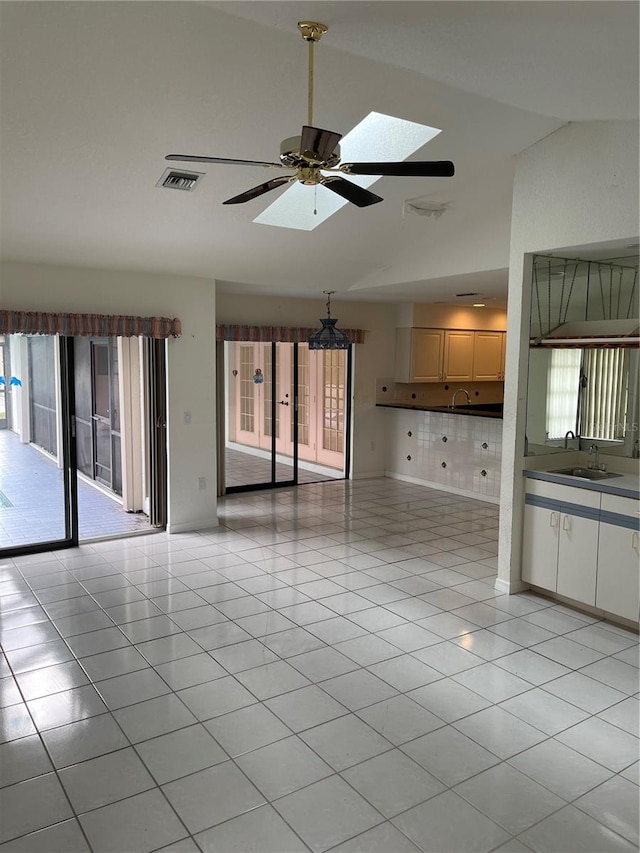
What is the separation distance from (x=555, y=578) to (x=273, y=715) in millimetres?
2294

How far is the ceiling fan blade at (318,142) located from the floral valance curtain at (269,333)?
191 inches

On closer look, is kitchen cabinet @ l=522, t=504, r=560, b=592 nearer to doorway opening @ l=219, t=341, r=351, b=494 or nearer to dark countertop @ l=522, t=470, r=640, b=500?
dark countertop @ l=522, t=470, r=640, b=500

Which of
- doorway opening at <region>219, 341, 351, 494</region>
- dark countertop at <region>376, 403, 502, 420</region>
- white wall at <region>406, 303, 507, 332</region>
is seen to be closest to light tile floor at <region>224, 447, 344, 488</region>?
doorway opening at <region>219, 341, 351, 494</region>

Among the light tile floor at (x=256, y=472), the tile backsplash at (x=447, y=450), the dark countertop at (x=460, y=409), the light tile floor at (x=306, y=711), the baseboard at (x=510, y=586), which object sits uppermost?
the dark countertop at (x=460, y=409)

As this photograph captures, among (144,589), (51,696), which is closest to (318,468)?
(144,589)

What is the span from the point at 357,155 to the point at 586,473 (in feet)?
9.07

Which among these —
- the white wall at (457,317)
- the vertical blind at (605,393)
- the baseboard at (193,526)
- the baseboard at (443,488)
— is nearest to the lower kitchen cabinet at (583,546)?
the vertical blind at (605,393)

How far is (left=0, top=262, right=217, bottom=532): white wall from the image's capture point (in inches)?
209

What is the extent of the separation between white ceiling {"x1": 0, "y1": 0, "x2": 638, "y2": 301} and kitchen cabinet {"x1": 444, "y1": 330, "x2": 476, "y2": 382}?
3.54 meters

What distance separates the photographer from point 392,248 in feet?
19.2

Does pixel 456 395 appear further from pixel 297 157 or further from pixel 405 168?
pixel 297 157

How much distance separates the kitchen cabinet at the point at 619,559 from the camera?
3.79 meters

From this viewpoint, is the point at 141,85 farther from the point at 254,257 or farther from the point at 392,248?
the point at 392,248

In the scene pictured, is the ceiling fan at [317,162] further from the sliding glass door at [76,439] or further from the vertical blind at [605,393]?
the sliding glass door at [76,439]
